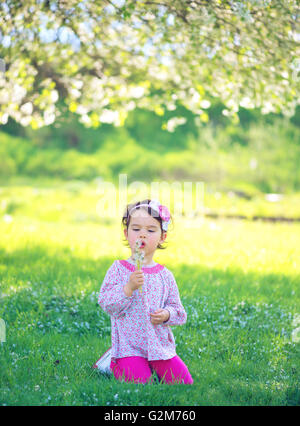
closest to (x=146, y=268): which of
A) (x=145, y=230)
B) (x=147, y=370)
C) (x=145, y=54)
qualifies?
(x=145, y=230)

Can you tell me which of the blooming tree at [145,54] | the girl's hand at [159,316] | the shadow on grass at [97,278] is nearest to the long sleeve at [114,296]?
the girl's hand at [159,316]

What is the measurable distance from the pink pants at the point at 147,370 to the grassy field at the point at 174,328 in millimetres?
90

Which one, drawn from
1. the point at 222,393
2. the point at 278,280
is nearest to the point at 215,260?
the point at 278,280

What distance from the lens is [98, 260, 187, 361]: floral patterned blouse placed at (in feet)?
13.1

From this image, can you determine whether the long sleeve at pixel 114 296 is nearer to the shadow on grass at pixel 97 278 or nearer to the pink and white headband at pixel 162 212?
the pink and white headband at pixel 162 212

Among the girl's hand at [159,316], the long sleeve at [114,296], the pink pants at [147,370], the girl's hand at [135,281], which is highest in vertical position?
the girl's hand at [135,281]

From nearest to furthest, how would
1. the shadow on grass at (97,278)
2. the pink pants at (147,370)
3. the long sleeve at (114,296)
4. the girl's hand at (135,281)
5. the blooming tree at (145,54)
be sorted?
the girl's hand at (135,281) → the long sleeve at (114,296) → the pink pants at (147,370) → the blooming tree at (145,54) → the shadow on grass at (97,278)

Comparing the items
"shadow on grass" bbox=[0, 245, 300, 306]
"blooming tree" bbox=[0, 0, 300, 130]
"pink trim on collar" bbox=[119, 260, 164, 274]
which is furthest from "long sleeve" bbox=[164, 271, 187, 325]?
"blooming tree" bbox=[0, 0, 300, 130]

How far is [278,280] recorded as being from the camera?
7.33 meters

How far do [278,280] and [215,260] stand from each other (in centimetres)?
130

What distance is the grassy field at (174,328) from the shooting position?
4031 millimetres

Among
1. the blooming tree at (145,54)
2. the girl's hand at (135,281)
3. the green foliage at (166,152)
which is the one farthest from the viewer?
the green foliage at (166,152)

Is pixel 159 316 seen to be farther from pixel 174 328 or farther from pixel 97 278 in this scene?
pixel 97 278

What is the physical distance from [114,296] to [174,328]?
1740 mm
